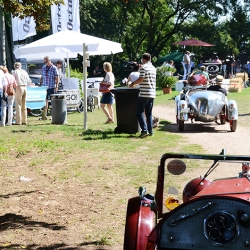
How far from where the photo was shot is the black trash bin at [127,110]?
14.4 meters

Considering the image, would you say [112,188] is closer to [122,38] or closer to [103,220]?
[103,220]

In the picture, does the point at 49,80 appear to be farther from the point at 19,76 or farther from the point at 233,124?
the point at 233,124

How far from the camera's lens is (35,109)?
2084cm

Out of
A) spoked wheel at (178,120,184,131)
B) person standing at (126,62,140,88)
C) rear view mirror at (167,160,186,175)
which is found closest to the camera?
rear view mirror at (167,160,186,175)

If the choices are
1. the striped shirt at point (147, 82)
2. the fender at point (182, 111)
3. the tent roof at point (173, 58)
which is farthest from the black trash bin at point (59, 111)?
the tent roof at point (173, 58)

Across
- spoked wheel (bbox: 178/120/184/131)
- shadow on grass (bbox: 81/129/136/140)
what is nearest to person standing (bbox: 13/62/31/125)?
shadow on grass (bbox: 81/129/136/140)

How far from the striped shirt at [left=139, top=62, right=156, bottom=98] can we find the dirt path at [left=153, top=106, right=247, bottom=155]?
4.28ft

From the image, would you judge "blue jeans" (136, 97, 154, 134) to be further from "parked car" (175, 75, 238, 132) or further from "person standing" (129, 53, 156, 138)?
"parked car" (175, 75, 238, 132)

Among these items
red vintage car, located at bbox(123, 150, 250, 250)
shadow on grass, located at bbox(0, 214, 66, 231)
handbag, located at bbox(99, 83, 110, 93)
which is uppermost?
handbag, located at bbox(99, 83, 110, 93)

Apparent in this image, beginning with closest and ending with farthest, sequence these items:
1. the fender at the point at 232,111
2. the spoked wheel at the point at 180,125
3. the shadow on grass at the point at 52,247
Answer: the shadow on grass at the point at 52,247 < the fender at the point at 232,111 < the spoked wheel at the point at 180,125

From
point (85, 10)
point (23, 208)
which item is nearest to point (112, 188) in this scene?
point (23, 208)

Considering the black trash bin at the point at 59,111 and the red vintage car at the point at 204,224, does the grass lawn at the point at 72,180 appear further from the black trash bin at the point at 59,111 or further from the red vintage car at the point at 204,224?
the red vintage car at the point at 204,224

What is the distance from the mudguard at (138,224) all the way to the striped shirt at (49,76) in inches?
594

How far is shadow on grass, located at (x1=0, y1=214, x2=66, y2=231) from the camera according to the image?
22.2 ft
